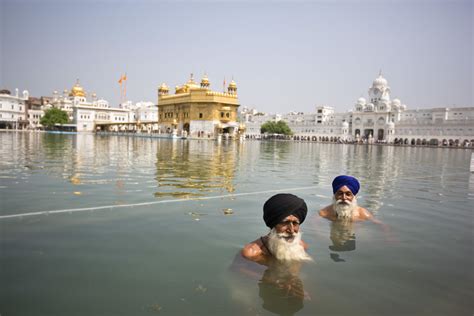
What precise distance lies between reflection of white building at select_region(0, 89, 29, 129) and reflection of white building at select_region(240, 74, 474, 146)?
184 ft

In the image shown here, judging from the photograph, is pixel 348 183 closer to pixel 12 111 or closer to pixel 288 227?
pixel 288 227

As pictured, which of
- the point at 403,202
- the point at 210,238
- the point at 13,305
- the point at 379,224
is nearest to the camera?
the point at 13,305

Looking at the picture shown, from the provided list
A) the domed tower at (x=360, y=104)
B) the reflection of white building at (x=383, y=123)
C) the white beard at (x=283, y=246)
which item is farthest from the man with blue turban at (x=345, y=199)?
the domed tower at (x=360, y=104)

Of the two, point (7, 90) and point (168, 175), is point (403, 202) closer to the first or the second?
point (168, 175)

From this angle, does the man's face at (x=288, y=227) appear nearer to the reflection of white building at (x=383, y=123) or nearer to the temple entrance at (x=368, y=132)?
the reflection of white building at (x=383, y=123)

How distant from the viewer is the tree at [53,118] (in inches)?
2837

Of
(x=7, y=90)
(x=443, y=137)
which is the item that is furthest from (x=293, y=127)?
(x=7, y=90)

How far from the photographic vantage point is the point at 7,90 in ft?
309

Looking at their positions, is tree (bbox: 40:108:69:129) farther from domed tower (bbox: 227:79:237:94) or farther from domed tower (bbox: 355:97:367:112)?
domed tower (bbox: 355:97:367:112)

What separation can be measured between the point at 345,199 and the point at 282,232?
207 cm

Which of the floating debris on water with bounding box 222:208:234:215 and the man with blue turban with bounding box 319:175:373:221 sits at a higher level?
the man with blue turban with bounding box 319:175:373:221

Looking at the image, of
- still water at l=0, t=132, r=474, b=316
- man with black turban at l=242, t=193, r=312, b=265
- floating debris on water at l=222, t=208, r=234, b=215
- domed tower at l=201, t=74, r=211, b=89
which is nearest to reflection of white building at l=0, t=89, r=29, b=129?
domed tower at l=201, t=74, r=211, b=89

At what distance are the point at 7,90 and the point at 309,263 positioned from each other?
367ft

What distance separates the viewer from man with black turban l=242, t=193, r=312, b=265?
11.2 ft
